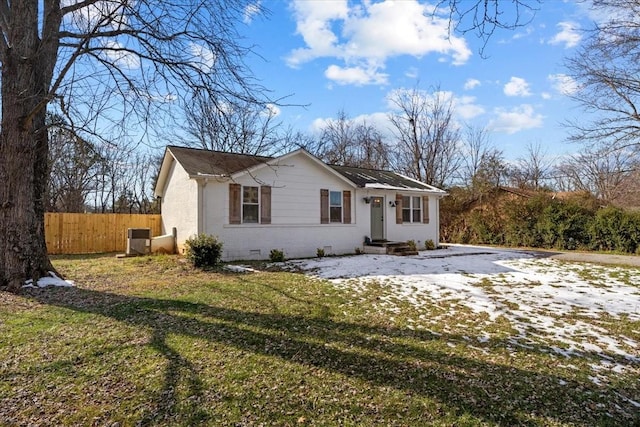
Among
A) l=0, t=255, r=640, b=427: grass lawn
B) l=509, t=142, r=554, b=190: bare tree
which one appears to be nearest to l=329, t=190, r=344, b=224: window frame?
l=0, t=255, r=640, b=427: grass lawn

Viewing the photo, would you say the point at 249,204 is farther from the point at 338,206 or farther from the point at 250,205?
the point at 338,206

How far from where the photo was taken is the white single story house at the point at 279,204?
442 inches

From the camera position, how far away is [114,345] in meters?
4.05

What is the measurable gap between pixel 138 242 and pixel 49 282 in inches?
239

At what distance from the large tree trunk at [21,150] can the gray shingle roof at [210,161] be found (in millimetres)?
4322

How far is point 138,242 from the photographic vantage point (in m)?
13.1

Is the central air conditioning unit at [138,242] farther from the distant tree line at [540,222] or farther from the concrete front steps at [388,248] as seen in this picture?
the distant tree line at [540,222]

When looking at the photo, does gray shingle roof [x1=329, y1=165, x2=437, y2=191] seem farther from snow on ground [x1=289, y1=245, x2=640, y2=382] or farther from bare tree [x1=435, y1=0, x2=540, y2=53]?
bare tree [x1=435, y1=0, x2=540, y2=53]

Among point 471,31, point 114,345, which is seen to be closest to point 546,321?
point 471,31

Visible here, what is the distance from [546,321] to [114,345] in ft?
19.1

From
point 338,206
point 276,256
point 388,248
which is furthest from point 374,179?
point 276,256

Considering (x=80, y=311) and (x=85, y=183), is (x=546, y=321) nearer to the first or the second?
(x=80, y=311)

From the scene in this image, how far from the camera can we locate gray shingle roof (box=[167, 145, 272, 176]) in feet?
37.3

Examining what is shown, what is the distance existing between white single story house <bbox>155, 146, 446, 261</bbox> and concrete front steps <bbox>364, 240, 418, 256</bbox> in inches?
14.2
